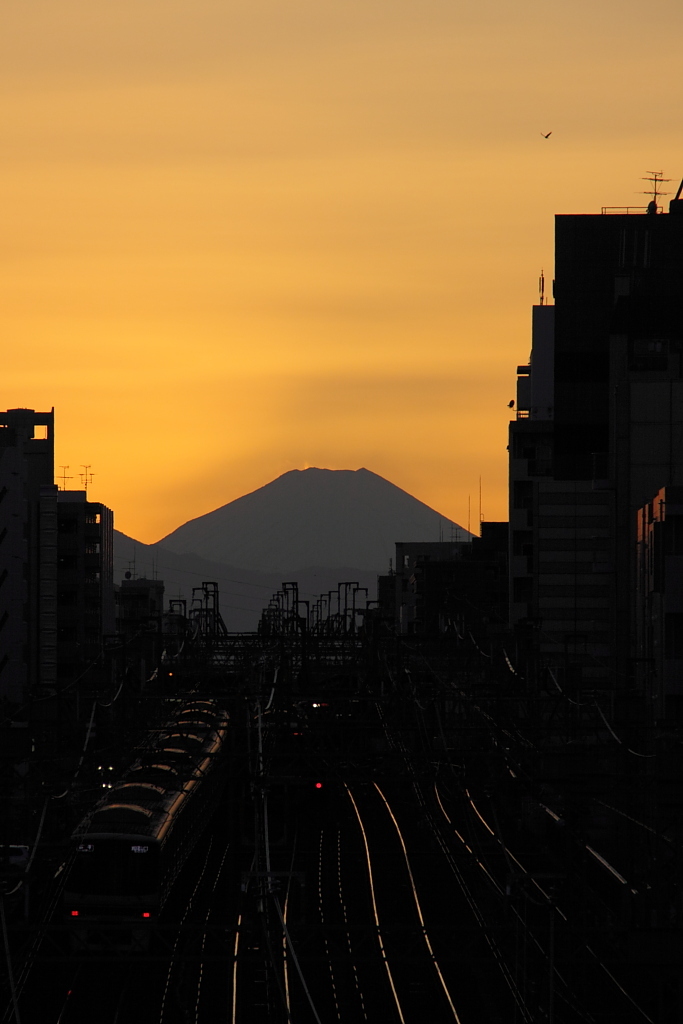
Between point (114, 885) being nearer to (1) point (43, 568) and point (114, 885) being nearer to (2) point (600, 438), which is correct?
(2) point (600, 438)

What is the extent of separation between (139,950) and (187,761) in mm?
6657

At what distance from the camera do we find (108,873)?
26.3 meters

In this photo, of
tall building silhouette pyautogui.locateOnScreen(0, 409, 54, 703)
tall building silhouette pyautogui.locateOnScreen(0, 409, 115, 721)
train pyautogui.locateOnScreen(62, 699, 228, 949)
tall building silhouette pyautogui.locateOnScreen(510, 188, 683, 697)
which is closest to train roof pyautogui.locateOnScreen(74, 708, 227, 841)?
train pyautogui.locateOnScreen(62, 699, 228, 949)

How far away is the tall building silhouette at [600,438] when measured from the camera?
146ft

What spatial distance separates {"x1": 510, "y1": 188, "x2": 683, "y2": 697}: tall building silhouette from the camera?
146ft

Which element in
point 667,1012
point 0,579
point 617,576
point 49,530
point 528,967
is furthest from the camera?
point 49,530

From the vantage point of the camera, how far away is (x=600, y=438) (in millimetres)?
63656

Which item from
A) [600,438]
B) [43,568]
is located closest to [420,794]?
[600,438]

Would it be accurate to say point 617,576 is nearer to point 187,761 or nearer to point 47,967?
point 187,761

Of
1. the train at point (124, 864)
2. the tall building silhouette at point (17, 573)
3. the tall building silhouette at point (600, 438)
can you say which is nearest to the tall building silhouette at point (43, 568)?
the tall building silhouette at point (17, 573)

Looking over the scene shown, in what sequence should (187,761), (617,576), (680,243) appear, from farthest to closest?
(680,243)
(617,576)
(187,761)

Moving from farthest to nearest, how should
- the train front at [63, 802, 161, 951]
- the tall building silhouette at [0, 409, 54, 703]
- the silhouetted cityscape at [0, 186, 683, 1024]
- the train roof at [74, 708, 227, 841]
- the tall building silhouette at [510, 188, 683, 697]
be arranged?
the tall building silhouette at [0, 409, 54, 703], the tall building silhouette at [510, 188, 683, 697], the train roof at [74, 708, 227, 841], the train front at [63, 802, 161, 951], the silhouetted cityscape at [0, 186, 683, 1024]

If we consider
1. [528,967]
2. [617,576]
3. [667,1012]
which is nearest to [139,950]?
[528,967]

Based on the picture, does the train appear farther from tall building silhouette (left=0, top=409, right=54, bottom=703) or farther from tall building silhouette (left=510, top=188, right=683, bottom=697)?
tall building silhouette (left=0, top=409, right=54, bottom=703)
